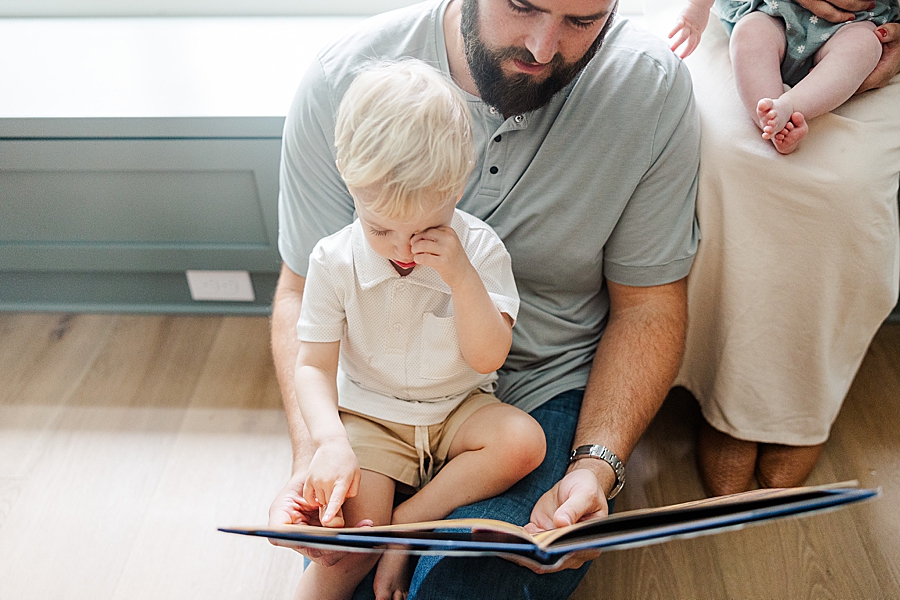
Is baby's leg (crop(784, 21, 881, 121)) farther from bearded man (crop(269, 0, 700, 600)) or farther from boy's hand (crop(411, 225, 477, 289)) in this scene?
boy's hand (crop(411, 225, 477, 289))

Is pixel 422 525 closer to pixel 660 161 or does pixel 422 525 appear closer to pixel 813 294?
pixel 660 161

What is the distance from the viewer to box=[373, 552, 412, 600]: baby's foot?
108 cm

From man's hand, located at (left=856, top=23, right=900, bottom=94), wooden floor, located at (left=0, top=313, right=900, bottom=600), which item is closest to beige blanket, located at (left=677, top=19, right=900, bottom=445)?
man's hand, located at (left=856, top=23, right=900, bottom=94)

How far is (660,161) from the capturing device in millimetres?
1188

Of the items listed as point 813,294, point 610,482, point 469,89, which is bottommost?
point 610,482

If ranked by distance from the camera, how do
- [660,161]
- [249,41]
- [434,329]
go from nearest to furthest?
[434,329] < [660,161] < [249,41]

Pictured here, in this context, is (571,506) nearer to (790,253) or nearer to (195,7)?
(790,253)

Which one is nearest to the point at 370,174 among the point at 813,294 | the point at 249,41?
the point at 813,294

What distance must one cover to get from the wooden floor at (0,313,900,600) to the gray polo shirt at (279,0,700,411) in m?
0.47

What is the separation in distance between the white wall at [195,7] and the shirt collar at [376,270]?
112 cm

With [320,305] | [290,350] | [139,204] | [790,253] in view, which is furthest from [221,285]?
[790,253]

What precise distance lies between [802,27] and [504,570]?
968 millimetres

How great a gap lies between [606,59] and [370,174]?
50 cm

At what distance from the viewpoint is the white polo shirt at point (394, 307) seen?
107cm
